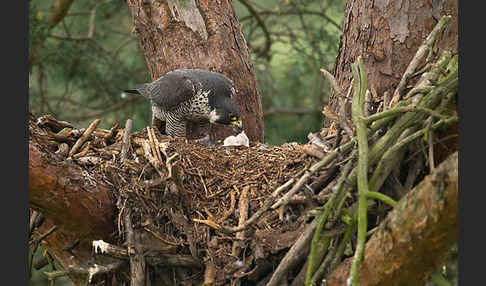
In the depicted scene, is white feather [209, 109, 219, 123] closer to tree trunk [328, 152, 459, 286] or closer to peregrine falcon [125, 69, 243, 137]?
peregrine falcon [125, 69, 243, 137]

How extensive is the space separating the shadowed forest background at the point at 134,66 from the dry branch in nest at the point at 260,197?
9.83 ft

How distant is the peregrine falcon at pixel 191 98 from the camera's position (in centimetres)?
415

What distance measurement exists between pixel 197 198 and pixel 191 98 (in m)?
1.64

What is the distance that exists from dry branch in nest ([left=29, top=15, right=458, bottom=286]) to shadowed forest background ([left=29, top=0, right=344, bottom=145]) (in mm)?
2997

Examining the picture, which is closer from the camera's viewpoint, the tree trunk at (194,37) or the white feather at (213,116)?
the tree trunk at (194,37)

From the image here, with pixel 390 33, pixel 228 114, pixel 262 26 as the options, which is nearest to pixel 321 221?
pixel 390 33

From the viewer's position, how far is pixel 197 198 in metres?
2.95

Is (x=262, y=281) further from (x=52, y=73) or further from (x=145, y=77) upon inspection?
(x=52, y=73)

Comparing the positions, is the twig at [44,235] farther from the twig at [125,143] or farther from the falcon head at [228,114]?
the falcon head at [228,114]

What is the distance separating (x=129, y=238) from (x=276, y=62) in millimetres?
5186

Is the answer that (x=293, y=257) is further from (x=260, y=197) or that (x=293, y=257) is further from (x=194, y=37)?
(x=194, y=37)

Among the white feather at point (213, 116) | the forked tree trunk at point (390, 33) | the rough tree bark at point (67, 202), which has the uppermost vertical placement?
the forked tree trunk at point (390, 33)

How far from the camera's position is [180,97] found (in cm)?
433

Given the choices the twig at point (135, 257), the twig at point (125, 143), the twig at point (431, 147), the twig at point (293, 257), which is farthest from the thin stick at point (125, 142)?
the twig at point (431, 147)
